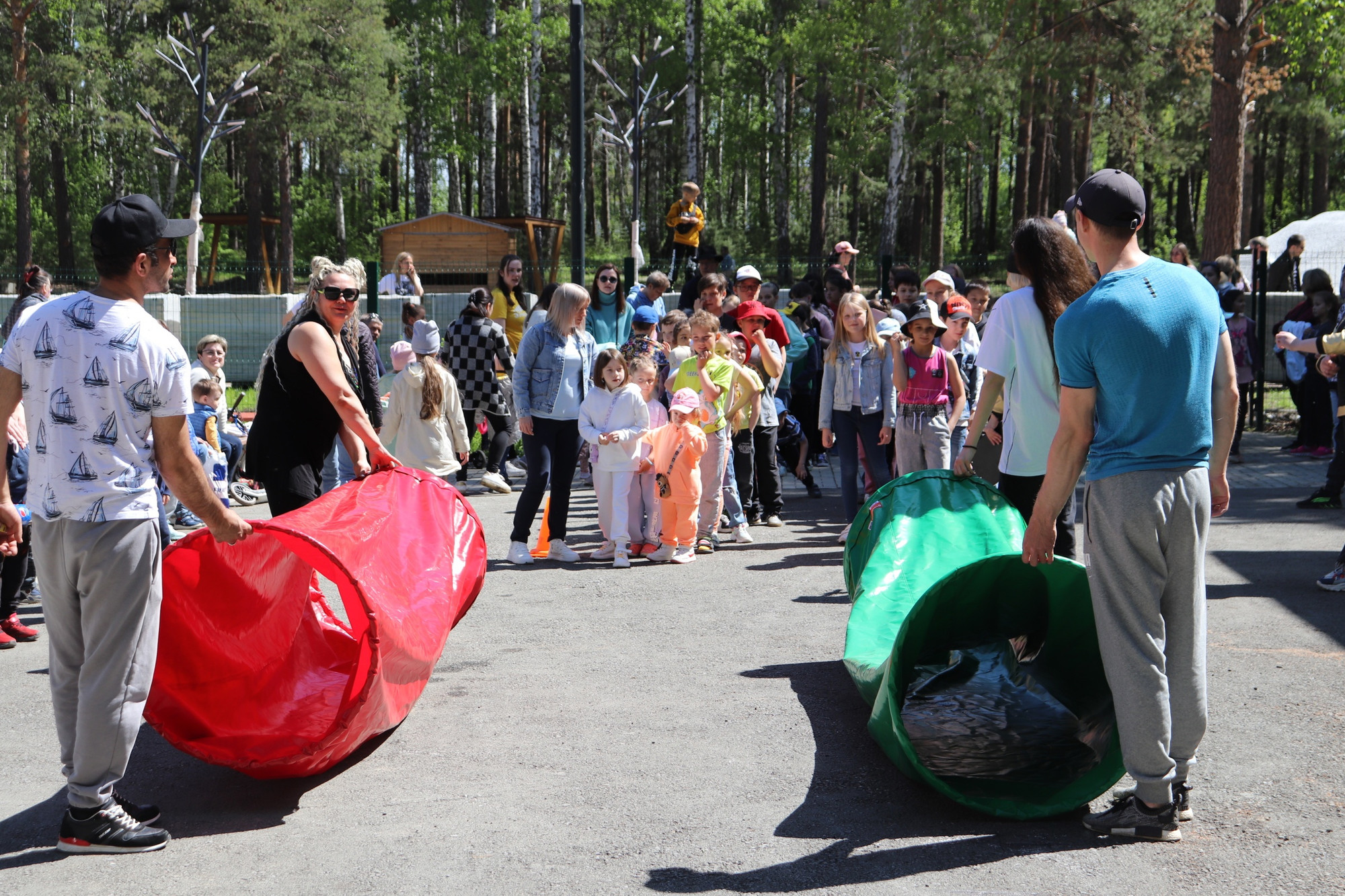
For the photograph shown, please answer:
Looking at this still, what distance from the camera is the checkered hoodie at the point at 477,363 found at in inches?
477

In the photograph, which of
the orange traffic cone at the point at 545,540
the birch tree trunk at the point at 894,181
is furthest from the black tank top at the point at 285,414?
the birch tree trunk at the point at 894,181

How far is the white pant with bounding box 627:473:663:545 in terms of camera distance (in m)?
8.92

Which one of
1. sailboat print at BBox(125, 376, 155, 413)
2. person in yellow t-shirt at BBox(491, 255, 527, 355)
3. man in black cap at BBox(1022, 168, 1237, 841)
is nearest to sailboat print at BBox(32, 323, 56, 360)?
sailboat print at BBox(125, 376, 155, 413)

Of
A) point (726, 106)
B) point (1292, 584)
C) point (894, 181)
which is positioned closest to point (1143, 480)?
point (1292, 584)

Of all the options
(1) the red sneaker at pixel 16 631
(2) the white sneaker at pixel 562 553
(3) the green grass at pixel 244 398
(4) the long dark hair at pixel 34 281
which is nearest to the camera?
(1) the red sneaker at pixel 16 631

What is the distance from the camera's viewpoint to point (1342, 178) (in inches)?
2212

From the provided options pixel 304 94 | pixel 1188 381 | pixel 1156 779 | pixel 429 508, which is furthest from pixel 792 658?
pixel 304 94

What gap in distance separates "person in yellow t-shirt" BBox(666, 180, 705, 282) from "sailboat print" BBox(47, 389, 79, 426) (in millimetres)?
12790

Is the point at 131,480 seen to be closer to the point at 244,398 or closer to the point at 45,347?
the point at 45,347

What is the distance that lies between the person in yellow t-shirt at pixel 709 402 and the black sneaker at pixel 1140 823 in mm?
5099

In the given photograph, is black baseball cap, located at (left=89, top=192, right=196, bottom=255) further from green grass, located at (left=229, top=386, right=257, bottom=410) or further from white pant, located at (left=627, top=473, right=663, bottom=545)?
green grass, located at (left=229, top=386, right=257, bottom=410)

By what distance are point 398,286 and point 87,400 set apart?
12.7 metres

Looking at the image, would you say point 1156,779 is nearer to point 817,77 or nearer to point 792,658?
point 792,658

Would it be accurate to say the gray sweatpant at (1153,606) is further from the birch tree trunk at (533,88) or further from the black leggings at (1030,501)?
the birch tree trunk at (533,88)
